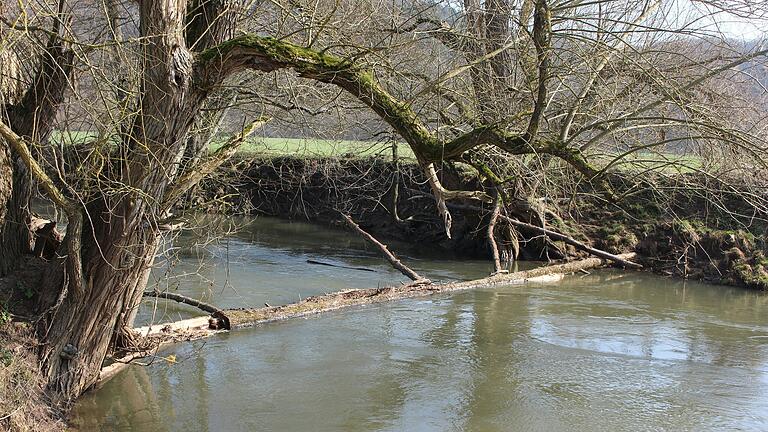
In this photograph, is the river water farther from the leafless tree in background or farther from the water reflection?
the leafless tree in background

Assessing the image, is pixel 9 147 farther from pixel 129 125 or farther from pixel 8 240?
pixel 129 125

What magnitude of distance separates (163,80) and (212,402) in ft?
11.0

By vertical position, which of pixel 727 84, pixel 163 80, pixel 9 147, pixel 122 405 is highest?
pixel 727 84

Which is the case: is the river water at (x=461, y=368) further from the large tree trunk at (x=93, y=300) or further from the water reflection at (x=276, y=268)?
the large tree trunk at (x=93, y=300)

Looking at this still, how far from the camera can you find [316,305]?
1129cm

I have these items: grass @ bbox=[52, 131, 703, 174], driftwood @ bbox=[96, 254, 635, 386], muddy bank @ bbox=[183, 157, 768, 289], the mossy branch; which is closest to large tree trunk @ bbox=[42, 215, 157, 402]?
driftwood @ bbox=[96, 254, 635, 386]

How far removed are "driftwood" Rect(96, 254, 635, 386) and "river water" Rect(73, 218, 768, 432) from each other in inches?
6.4

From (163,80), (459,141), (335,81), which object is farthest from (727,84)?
(163,80)

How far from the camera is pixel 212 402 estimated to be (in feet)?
26.2

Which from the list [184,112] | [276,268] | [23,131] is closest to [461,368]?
[184,112]

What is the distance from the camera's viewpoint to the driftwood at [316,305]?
8772 mm

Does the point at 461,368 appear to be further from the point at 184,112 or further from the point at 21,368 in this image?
the point at 21,368

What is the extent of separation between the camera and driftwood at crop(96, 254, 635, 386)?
8.77 metres

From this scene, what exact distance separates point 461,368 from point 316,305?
274 cm
